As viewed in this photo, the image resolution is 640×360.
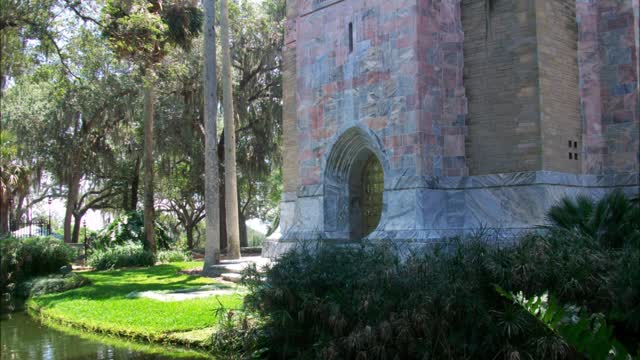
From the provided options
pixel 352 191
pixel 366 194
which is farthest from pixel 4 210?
pixel 366 194

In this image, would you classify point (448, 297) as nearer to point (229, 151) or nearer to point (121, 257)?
point (229, 151)

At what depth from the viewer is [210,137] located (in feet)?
68.4

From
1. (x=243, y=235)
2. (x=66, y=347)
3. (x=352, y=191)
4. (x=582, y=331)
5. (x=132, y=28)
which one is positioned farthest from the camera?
(x=243, y=235)

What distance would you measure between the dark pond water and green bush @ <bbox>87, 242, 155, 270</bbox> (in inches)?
435

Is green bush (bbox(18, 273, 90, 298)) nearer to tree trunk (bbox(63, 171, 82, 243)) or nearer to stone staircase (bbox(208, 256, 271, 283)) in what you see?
stone staircase (bbox(208, 256, 271, 283))

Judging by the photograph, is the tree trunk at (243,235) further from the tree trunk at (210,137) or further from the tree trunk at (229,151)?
the tree trunk at (210,137)

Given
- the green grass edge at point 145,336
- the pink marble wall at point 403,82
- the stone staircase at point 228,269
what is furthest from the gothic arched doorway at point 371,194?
the green grass edge at point 145,336

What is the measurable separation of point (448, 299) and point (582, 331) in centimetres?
173

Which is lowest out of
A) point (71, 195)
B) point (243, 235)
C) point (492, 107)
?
point (243, 235)

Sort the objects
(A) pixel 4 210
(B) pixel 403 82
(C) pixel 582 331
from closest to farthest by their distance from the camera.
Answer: (C) pixel 582 331 → (B) pixel 403 82 → (A) pixel 4 210

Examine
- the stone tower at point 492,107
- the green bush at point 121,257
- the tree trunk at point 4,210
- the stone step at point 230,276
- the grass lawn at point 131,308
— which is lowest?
the grass lawn at point 131,308

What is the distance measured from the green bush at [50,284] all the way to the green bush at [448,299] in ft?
34.7

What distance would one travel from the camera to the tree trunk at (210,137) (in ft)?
→ 67.9

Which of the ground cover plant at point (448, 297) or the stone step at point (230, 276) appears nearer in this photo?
the ground cover plant at point (448, 297)
